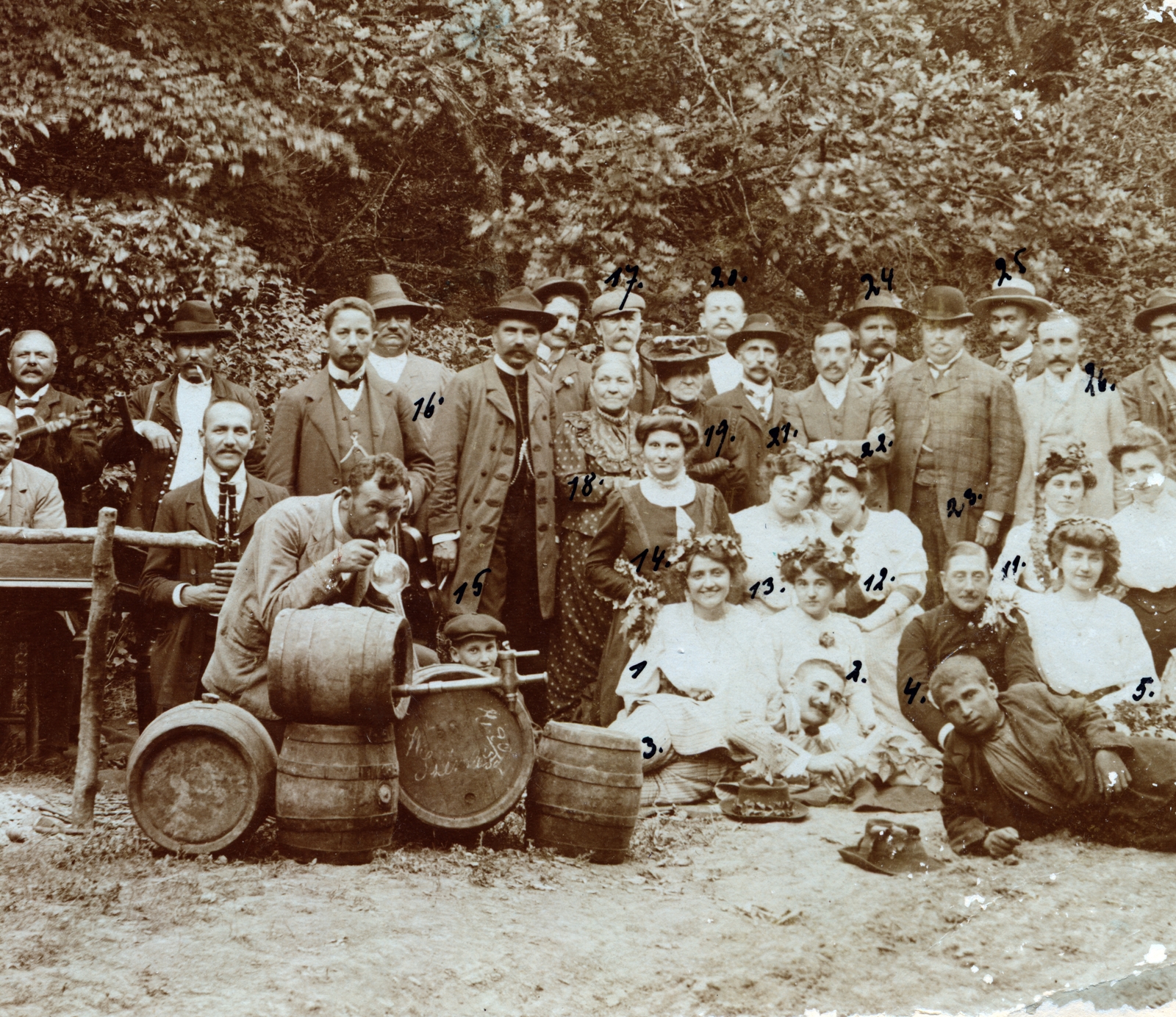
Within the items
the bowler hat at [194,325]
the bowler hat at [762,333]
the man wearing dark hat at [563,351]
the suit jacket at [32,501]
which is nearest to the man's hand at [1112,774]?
the bowler hat at [762,333]

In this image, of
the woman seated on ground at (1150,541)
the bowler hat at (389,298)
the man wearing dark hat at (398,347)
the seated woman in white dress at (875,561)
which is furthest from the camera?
the bowler hat at (389,298)

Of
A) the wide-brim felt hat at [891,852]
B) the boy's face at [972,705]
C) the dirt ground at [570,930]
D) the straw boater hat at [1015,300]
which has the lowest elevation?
the dirt ground at [570,930]

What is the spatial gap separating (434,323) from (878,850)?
5.69 metres

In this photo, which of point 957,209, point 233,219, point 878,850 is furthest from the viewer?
point 233,219

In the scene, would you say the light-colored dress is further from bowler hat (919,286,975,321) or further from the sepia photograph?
bowler hat (919,286,975,321)

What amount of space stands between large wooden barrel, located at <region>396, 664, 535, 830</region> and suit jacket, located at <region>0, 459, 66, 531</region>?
256 centimetres

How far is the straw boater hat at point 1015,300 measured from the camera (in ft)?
23.7

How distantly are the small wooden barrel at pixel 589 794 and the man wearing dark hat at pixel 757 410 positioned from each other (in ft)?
6.24

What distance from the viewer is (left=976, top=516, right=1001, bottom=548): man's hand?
6668 millimetres

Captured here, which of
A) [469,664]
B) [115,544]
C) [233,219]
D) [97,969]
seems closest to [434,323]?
[233,219]

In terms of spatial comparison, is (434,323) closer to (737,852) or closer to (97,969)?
(737,852)

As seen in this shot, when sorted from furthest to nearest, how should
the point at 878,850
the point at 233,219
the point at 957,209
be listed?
the point at 233,219 → the point at 957,209 → the point at 878,850

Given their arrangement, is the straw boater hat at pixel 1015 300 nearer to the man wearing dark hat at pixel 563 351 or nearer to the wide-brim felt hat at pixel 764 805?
the man wearing dark hat at pixel 563 351

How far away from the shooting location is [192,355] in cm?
740
